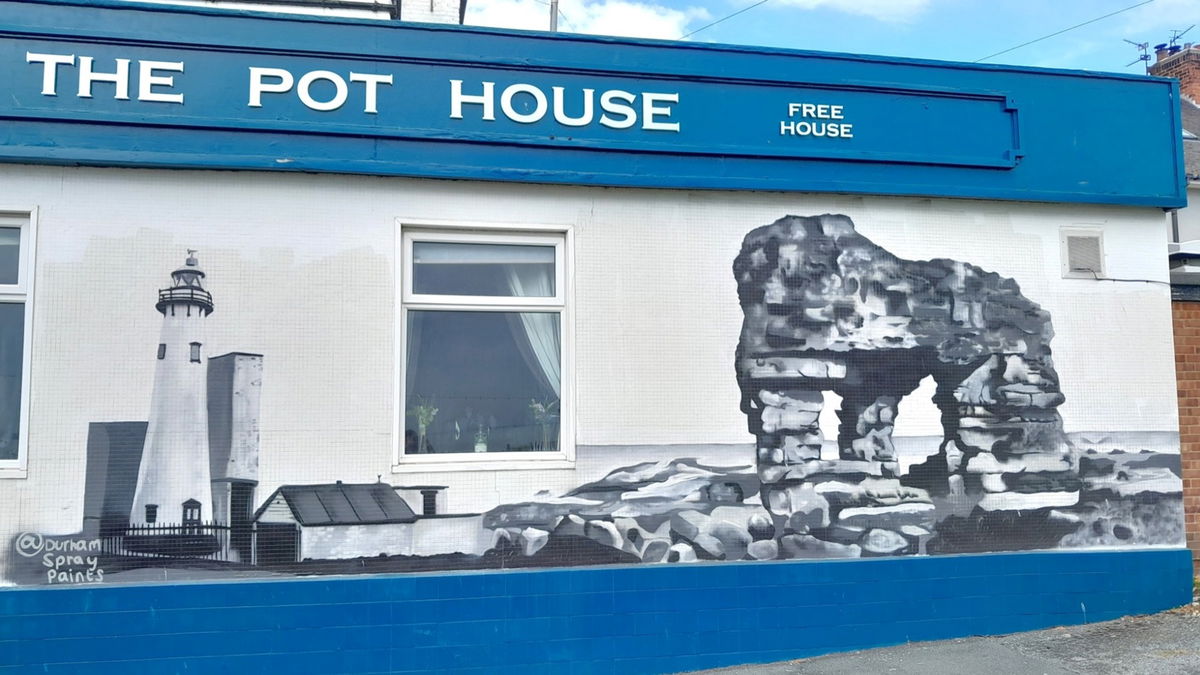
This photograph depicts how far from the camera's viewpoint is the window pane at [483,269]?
607 centimetres

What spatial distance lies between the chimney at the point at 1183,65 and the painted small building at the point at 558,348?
49.7 feet

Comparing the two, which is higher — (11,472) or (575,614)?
(11,472)

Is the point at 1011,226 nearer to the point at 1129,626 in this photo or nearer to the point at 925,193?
the point at 925,193

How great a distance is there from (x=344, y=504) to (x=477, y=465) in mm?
798

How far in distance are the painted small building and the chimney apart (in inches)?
597

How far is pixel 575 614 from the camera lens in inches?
230

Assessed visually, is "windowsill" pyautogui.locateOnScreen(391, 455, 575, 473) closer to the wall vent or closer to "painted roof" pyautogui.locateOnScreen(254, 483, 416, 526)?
"painted roof" pyautogui.locateOnScreen(254, 483, 416, 526)

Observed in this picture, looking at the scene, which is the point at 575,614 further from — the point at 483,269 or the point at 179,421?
the point at 179,421

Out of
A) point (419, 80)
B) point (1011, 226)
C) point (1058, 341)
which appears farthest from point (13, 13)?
point (1058, 341)

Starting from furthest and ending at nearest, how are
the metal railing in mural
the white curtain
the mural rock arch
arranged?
the mural rock arch
the white curtain
the metal railing in mural

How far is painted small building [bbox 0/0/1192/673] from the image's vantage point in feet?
18.3

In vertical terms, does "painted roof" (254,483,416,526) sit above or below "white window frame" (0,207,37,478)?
below

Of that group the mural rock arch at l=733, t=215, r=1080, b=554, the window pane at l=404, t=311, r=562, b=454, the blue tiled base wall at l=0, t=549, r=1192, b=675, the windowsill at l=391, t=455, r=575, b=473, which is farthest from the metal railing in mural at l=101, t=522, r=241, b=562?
the mural rock arch at l=733, t=215, r=1080, b=554

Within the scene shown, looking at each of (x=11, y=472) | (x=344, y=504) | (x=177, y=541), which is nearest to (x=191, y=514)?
(x=177, y=541)
